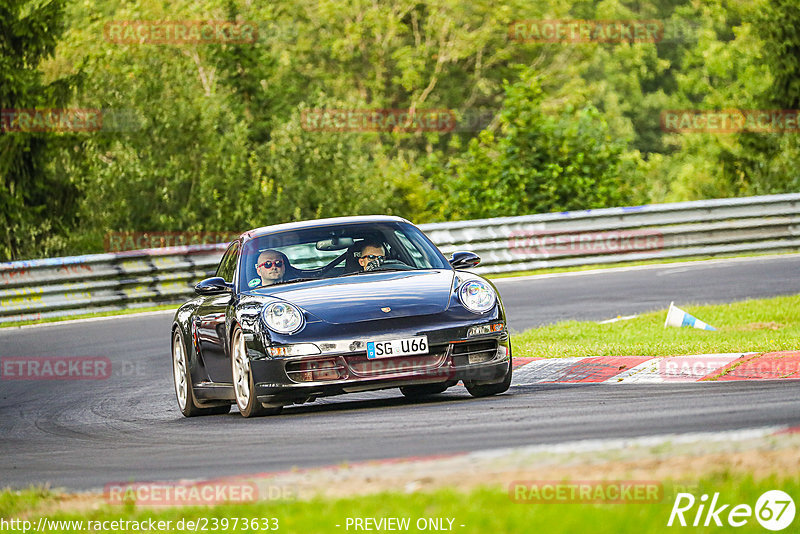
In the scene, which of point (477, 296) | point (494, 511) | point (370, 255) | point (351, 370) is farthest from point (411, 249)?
point (494, 511)

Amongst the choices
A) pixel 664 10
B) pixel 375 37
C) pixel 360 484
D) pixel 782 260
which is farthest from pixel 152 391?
pixel 664 10

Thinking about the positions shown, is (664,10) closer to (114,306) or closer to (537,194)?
(537,194)

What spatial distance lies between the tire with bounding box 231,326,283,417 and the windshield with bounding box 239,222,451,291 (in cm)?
57

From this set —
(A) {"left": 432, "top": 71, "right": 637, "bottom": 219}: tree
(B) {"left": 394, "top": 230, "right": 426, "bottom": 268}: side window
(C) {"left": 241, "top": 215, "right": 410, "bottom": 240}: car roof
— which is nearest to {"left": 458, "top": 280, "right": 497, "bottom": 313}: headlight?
(B) {"left": 394, "top": 230, "right": 426, "bottom": 268}: side window

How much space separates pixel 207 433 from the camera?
8766mm

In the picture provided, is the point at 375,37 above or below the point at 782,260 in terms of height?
above

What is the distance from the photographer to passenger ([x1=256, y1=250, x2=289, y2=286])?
9.95 metres

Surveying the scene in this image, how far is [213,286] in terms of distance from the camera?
995cm

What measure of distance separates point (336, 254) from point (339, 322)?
55.4 inches

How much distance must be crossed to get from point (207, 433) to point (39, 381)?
538cm

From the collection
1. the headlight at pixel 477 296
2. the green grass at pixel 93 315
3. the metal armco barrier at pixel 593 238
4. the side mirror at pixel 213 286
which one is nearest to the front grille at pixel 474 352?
the headlight at pixel 477 296

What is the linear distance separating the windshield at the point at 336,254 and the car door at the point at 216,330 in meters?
0.24

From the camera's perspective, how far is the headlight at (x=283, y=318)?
29.4 ft

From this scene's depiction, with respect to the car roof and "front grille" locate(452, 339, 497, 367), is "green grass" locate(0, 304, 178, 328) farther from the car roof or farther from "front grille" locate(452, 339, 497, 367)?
"front grille" locate(452, 339, 497, 367)
